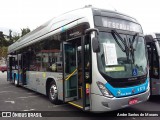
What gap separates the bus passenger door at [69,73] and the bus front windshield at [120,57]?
1.49m

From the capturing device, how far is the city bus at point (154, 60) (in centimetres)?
775

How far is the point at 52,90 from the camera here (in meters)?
7.85

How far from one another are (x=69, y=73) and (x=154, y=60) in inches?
146

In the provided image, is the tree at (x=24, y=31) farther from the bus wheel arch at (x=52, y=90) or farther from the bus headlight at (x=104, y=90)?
the bus headlight at (x=104, y=90)

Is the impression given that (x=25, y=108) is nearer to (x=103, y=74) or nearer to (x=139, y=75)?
(x=103, y=74)

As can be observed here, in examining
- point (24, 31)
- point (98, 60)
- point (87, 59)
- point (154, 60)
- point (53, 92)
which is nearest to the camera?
point (98, 60)

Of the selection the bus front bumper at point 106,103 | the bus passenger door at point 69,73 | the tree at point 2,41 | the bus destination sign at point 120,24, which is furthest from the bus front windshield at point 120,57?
the tree at point 2,41

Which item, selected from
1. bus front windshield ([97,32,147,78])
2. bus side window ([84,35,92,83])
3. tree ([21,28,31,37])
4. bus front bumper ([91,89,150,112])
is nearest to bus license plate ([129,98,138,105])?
bus front bumper ([91,89,150,112])

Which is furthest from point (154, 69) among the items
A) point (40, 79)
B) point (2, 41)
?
point (2, 41)

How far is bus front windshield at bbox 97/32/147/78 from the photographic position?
207 inches

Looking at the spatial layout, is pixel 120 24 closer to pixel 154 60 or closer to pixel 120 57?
pixel 120 57

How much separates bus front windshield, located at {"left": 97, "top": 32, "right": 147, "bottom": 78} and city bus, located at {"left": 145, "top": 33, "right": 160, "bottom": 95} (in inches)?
75.5

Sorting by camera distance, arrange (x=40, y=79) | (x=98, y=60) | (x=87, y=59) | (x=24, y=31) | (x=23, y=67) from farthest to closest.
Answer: (x=24, y=31) → (x=23, y=67) → (x=40, y=79) → (x=87, y=59) → (x=98, y=60)

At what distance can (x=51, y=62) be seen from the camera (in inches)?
309
